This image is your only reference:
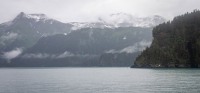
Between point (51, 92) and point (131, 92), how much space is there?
1973 centimetres

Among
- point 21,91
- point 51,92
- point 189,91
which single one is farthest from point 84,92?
point 189,91

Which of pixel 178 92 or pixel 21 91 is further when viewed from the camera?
pixel 21 91

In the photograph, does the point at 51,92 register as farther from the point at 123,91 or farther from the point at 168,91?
the point at 168,91

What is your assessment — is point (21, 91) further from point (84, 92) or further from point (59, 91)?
point (84, 92)

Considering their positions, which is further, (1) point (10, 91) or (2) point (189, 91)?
(1) point (10, 91)

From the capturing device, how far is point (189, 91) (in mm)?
97312

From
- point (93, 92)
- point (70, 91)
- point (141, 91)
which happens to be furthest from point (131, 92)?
point (70, 91)

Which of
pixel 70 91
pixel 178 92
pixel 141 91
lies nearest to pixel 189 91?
pixel 178 92

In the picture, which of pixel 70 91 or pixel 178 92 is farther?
pixel 70 91

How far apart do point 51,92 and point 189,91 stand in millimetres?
33579

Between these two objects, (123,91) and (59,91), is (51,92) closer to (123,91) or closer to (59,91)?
(59,91)

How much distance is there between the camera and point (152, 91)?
100062 millimetres

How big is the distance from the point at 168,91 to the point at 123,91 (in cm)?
1108

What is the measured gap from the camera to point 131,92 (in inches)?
3873
